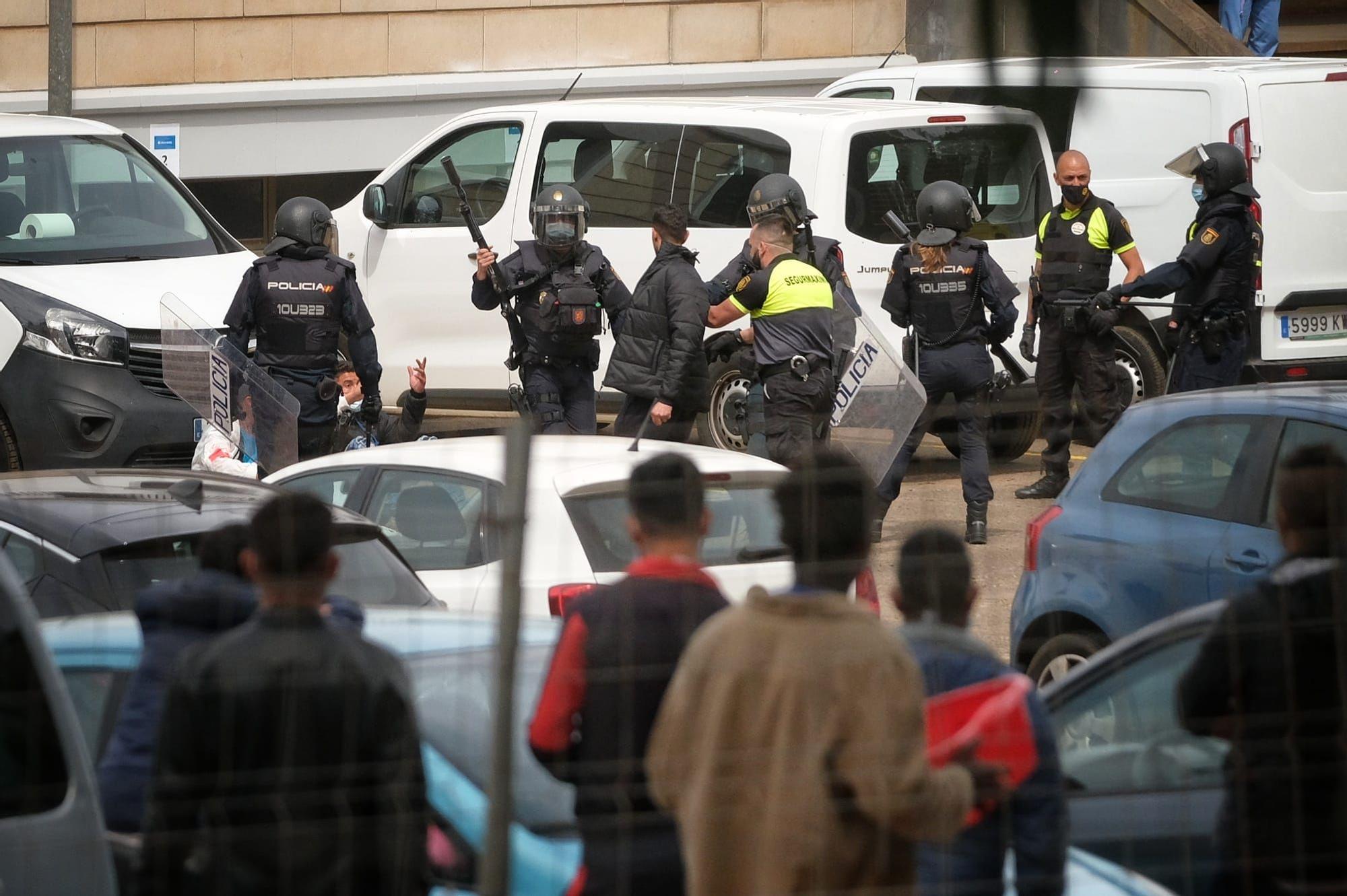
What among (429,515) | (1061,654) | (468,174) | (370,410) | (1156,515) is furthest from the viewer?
(468,174)

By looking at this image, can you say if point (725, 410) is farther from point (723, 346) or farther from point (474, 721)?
point (474, 721)

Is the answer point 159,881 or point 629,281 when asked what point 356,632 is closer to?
point 159,881

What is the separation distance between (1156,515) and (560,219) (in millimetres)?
3788

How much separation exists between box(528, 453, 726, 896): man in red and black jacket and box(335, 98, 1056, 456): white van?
6436 mm

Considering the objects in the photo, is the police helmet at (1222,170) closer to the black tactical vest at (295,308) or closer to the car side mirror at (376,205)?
the black tactical vest at (295,308)

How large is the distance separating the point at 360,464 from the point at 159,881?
11.3 feet

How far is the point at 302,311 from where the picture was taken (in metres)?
8.21

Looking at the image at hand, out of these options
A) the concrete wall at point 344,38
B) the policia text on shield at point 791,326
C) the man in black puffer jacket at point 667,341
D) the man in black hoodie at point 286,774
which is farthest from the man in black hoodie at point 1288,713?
the concrete wall at point 344,38

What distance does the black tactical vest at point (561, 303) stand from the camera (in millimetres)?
8203

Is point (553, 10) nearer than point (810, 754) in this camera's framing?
No

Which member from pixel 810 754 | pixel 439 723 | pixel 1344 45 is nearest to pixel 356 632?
pixel 439 723

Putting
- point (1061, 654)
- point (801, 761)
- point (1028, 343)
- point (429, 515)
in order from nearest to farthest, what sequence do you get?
point (801, 761)
point (1061, 654)
point (429, 515)
point (1028, 343)

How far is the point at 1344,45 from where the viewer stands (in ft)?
16.5

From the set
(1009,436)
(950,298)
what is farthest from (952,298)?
(1009,436)
